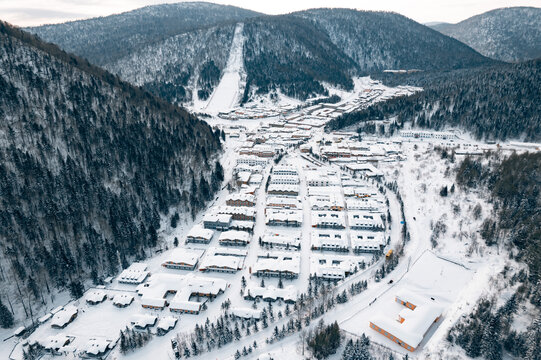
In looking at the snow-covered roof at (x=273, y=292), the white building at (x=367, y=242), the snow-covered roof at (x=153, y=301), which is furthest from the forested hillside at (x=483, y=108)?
the snow-covered roof at (x=153, y=301)

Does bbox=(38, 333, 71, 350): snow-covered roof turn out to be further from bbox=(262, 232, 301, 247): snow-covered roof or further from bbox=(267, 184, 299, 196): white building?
bbox=(267, 184, 299, 196): white building

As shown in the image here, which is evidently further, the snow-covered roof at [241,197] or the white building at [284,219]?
the snow-covered roof at [241,197]

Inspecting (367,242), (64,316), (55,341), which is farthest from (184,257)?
(367,242)

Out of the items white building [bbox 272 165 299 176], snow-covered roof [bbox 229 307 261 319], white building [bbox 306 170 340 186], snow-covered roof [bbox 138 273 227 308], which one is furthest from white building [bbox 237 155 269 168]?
snow-covered roof [bbox 229 307 261 319]

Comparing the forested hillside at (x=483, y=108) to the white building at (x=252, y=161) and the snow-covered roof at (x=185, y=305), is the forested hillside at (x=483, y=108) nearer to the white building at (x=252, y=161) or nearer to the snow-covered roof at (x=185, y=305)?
the white building at (x=252, y=161)

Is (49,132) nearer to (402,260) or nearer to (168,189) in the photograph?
(168,189)

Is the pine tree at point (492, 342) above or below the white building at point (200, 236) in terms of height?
below

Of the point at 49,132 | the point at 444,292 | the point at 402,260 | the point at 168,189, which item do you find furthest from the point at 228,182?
the point at 444,292
